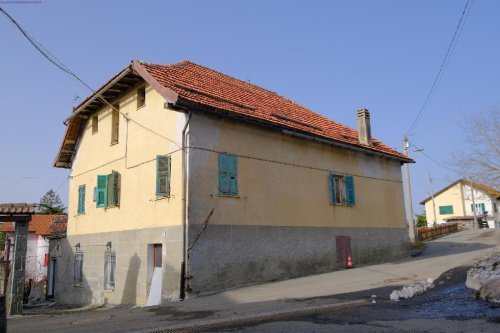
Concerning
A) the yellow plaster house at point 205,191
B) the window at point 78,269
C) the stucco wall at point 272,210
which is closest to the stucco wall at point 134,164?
the yellow plaster house at point 205,191

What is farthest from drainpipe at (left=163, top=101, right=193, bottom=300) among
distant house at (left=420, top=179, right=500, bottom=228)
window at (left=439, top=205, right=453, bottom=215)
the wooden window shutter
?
window at (left=439, top=205, right=453, bottom=215)

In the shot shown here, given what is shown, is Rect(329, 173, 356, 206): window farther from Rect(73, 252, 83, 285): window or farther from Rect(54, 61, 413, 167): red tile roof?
Rect(73, 252, 83, 285): window

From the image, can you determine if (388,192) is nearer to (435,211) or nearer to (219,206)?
(219,206)

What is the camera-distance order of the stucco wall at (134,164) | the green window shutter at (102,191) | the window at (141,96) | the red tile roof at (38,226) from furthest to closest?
the red tile roof at (38,226) → the green window shutter at (102,191) → the window at (141,96) → the stucco wall at (134,164)

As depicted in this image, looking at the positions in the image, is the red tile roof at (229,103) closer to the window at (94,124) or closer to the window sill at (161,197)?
the window at (94,124)

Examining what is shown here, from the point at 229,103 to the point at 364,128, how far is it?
27.5ft

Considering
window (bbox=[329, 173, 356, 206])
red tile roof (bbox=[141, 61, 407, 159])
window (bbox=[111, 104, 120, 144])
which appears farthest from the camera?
window (bbox=[329, 173, 356, 206])

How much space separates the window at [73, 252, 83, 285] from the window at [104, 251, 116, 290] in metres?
2.45

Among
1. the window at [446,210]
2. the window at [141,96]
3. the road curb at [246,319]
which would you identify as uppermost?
the window at [141,96]

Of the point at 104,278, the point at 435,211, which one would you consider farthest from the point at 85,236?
the point at 435,211

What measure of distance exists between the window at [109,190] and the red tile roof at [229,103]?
10.6 feet

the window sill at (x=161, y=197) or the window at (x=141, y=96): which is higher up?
the window at (x=141, y=96)

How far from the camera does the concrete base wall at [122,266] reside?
11.9m

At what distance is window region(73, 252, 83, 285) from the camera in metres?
17.2
